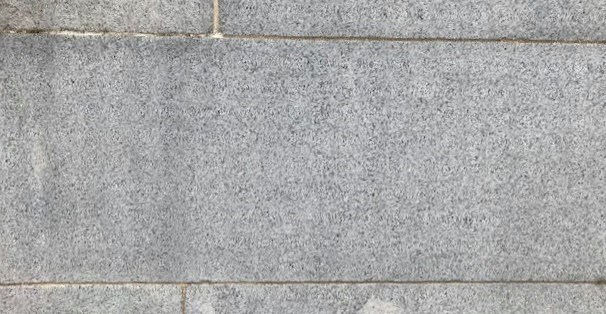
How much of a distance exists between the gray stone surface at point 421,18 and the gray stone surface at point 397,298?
1346 mm

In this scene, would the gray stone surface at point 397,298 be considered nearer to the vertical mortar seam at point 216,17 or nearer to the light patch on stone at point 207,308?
the light patch on stone at point 207,308

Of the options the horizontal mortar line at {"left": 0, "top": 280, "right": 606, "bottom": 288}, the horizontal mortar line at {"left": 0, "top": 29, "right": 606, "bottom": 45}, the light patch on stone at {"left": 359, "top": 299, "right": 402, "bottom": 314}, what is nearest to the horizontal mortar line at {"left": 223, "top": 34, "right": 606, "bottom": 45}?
the horizontal mortar line at {"left": 0, "top": 29, "right": 606, "bottom": 45}

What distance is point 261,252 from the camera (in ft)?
9.75

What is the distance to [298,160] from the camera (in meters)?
2.95

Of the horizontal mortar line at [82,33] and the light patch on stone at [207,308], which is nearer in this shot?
the horizontal mortar line at [82,33]

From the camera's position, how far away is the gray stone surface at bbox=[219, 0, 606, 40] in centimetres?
291

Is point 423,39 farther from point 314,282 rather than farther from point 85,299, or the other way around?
point 85,299

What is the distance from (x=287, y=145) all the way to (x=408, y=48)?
813 millimetres

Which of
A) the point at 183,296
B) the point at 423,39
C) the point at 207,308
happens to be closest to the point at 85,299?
the point at 183,296

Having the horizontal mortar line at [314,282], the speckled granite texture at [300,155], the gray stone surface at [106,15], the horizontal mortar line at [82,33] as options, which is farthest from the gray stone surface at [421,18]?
the horizontal mortar line at [314,282]

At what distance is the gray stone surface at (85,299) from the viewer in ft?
9.64

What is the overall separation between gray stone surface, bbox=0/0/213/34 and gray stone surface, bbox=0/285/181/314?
1348 mm

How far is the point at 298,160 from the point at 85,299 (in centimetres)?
134

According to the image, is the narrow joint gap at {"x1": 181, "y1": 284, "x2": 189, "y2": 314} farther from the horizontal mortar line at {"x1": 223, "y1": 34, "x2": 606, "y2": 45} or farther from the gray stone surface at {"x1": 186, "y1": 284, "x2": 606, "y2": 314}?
the horizontal mortar line at {"x1": 223, "y1": 34, "x2": 606, "y2": 45}
